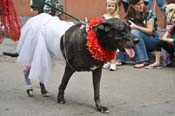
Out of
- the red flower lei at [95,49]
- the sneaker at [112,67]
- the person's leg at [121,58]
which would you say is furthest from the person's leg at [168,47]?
the red flower lei at [95,49]

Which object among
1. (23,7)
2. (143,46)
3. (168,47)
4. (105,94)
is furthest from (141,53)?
(23,7)

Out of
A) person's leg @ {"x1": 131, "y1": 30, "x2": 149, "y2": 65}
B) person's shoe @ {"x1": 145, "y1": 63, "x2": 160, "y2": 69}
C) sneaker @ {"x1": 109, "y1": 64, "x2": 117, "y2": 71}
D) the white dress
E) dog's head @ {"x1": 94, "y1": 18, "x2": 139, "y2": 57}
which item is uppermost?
dog's head @ {"x1": 94, "y1": 18, "x2": 139, "y2": 57}

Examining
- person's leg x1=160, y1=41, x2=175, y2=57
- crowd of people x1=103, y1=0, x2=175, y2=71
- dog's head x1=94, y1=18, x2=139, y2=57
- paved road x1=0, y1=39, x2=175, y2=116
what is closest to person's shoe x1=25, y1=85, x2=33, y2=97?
paved road x1=0, y1=39, x2=175, y2=116

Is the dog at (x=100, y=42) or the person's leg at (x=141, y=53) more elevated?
the dog at (x=100, y=42)

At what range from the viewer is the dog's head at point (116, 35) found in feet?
17.9

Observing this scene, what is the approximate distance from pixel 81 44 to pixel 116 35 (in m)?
0.45

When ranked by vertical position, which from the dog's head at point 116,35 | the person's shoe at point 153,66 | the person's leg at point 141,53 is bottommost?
the person's shoe at point 153,66

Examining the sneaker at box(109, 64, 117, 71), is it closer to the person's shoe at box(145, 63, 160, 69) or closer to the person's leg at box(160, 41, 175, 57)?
the person's shoe at box(145, 63, 160, 69)

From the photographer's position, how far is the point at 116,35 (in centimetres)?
551

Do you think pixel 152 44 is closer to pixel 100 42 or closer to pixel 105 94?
pixel 105 94

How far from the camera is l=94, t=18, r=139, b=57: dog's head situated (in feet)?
17.9

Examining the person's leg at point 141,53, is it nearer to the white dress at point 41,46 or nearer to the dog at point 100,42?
the white dress at point 41,46

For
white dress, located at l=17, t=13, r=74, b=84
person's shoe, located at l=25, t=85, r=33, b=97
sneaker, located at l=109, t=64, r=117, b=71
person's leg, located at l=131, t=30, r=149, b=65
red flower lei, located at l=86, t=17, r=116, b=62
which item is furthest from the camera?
person's leg, located at l=131, t=30, r=149, b=65

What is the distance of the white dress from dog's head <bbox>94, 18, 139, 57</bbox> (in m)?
0.69
